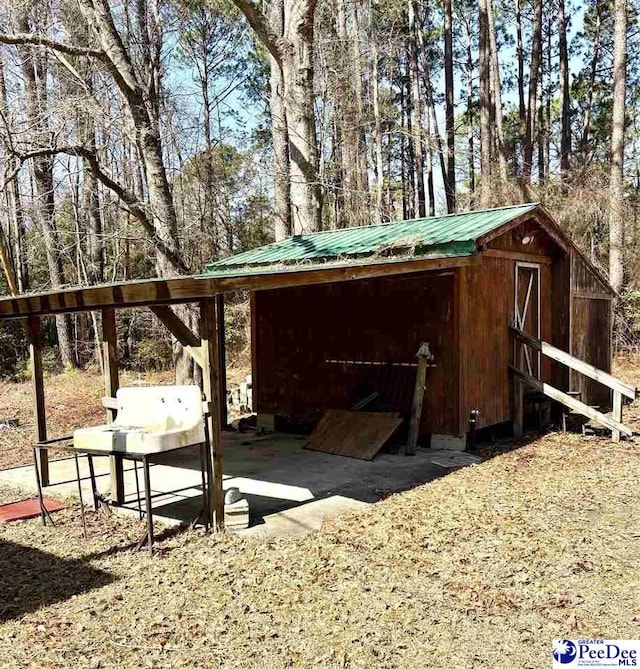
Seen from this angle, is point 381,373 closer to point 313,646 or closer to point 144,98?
point 313,646

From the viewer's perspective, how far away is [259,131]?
2253 centimetres

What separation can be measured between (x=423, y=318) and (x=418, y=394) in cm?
92

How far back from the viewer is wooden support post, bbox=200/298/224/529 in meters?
4.68

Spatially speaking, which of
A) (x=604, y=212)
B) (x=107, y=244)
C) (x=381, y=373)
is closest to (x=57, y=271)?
(x=107, y=244)

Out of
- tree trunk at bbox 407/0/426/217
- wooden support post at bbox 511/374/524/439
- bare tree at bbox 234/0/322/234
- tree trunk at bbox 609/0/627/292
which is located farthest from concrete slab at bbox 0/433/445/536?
tree trunk at bbox 407/0/426/217

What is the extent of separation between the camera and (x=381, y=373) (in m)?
8.16

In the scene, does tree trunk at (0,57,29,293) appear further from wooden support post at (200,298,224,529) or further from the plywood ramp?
wooden support post at (200,298,224,529)

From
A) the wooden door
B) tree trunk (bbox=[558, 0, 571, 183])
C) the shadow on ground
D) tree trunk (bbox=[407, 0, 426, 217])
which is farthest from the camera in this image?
tree trunk (bbox=[407, 0, 426, 217])

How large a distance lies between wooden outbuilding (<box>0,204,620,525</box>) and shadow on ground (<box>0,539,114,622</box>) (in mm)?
1668

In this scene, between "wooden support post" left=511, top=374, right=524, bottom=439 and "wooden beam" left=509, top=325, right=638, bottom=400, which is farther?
"wooden support post" left=511, top=374, right=524, bottom=439

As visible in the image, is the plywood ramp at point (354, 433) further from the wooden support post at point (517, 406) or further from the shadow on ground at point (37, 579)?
the shadow on ground at point (37, 579)

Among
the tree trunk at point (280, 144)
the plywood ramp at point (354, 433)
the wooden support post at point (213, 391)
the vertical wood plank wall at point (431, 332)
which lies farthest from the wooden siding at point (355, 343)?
the tree trunk at point (280, 144)

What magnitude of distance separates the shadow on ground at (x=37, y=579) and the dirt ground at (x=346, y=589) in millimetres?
13

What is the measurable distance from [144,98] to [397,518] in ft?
27.3
